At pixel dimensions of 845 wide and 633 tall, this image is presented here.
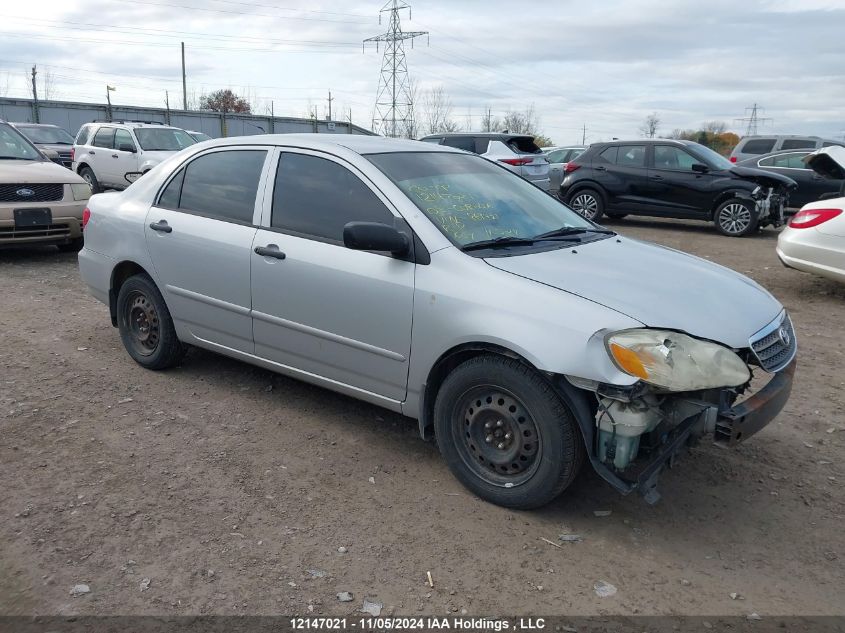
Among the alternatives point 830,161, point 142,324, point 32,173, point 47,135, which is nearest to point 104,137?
point 47,135

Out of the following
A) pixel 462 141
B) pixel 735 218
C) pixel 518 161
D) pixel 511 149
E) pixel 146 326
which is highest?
pixel 462 141

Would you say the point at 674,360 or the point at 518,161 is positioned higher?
the point at 518,161

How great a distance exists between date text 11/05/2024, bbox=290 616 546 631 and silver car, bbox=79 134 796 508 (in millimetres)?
705

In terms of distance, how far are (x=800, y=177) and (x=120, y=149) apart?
14645mm

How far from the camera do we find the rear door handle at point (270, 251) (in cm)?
414

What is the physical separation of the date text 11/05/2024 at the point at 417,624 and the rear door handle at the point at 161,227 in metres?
2.96

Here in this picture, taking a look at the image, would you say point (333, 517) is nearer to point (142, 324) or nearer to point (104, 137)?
point (142, 324)

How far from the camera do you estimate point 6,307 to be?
6.89 meters

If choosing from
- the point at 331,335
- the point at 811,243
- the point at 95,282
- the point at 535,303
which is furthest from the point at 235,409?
the point at 811,243

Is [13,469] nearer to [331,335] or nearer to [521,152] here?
[331,335]

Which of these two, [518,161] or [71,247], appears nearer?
[71,247]

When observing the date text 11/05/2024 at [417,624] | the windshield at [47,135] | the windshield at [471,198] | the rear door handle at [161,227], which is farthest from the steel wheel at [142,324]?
the windshield at [47,135]

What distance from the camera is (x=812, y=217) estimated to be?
765cm

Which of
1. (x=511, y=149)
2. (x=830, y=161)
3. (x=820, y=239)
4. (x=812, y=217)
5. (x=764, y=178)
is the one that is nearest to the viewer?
(x=820, y=239)
